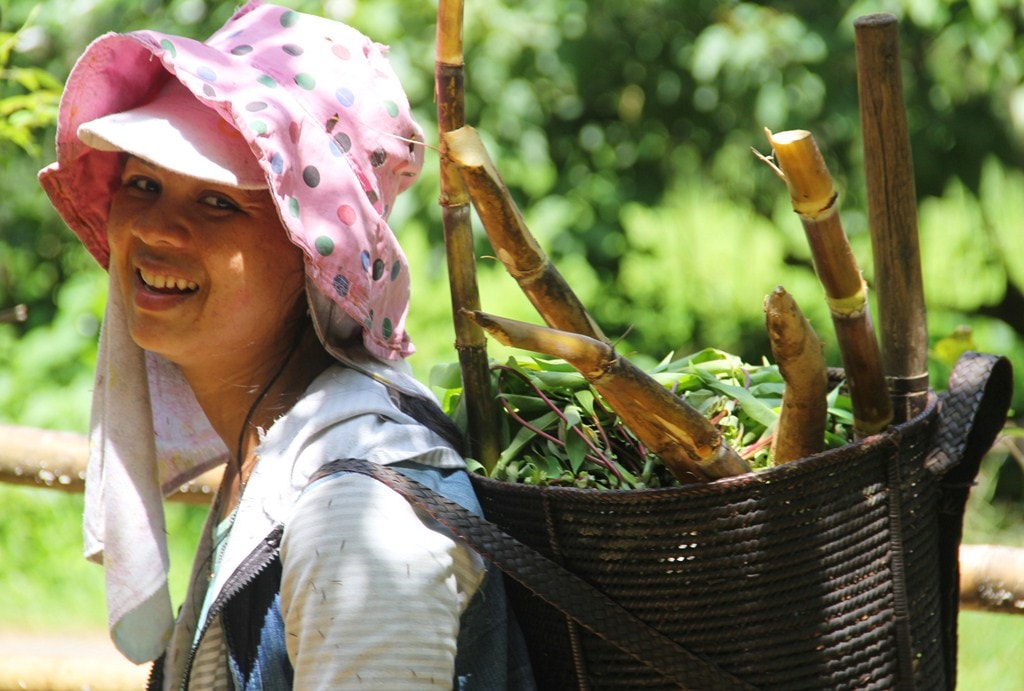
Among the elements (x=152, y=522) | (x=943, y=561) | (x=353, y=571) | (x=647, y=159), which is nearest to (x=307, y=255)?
(x=353, y=571)

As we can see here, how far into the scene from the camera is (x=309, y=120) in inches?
58.5

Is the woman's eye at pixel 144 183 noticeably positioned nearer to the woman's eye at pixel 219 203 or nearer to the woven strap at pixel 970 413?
the woman's eye at pixel 219 203

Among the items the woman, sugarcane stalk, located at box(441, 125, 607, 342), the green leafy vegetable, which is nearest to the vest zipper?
the woman

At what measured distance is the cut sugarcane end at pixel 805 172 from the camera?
1264 millimetres

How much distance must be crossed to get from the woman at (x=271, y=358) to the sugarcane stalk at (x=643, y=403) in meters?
0.26

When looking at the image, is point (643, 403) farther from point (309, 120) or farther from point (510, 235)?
point (309, 120)

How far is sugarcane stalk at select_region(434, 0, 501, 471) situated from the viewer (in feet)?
4.65

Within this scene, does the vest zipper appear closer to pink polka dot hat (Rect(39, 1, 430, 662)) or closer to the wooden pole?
pink polka dot hat (Rect(39, 1, 430, 662))

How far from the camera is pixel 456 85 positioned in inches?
56.2

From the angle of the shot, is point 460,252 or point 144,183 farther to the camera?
point 144,183

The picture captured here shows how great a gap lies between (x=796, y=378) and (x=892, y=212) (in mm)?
303

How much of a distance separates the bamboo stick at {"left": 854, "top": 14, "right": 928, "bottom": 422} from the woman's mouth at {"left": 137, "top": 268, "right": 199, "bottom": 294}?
0.87m

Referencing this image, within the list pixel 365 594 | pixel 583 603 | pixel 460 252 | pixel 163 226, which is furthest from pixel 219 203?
pixel 583 603

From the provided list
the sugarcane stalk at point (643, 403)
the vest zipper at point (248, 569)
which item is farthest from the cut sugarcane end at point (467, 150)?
the vest zipper at point (248, 569)
